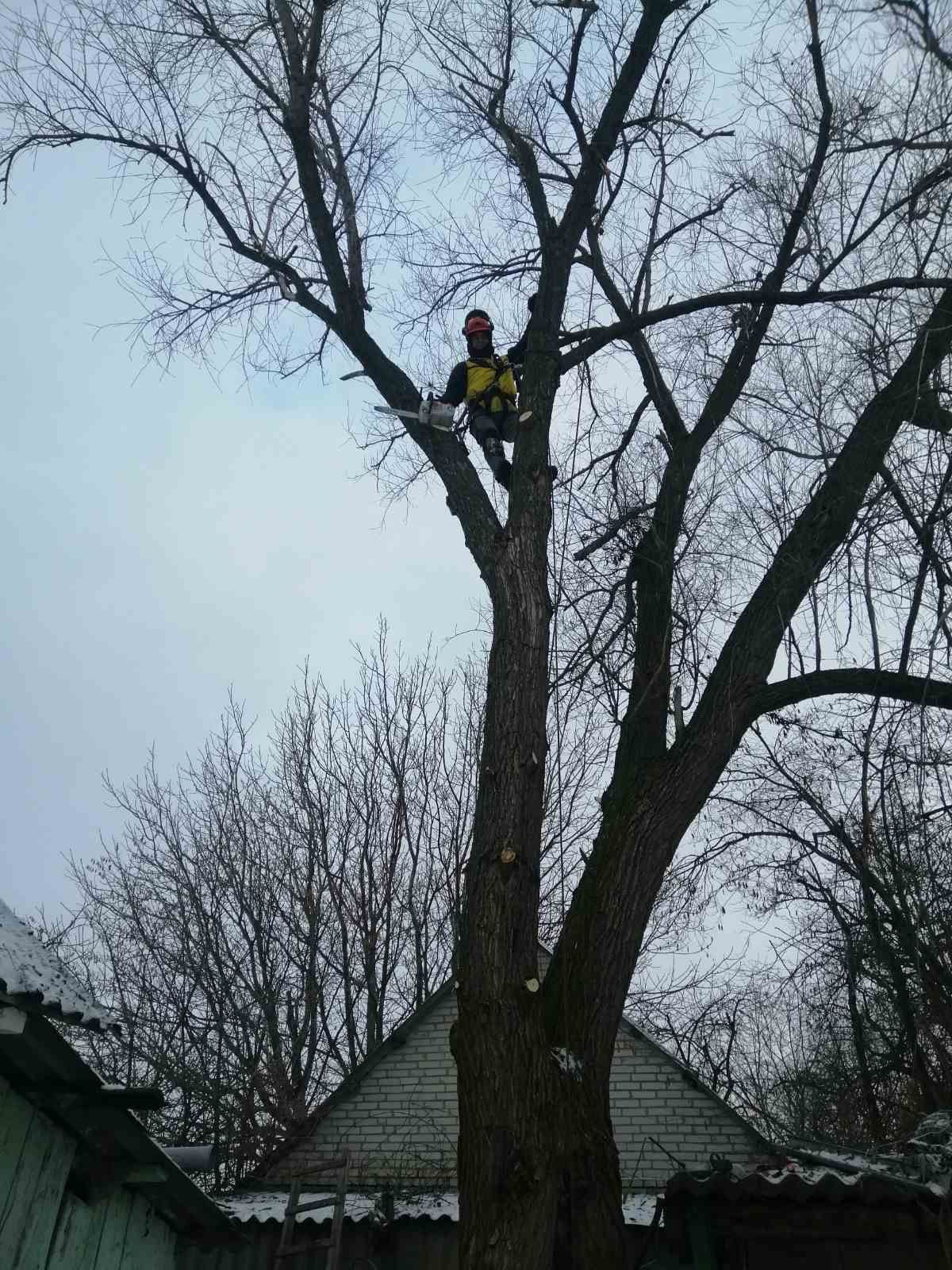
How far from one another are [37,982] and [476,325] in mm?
5379

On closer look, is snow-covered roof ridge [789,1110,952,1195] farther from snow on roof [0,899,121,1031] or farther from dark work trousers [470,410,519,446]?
dark work trousers [470,410,519,446]

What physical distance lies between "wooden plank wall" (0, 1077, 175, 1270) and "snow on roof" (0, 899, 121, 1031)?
79cm

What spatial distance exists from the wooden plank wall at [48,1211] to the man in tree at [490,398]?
4.05 metres

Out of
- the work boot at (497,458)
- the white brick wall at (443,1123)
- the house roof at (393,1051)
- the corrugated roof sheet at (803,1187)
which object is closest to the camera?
the corrugated roof sheet at (803,1187)

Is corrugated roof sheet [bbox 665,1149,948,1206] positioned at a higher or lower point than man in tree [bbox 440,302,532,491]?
lower

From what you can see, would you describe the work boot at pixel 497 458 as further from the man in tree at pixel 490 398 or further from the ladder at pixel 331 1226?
the ladder at pixel 331 1226

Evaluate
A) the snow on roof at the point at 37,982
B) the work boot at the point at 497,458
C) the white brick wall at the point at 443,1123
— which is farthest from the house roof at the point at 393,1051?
the snow on roof at the point at 37,982

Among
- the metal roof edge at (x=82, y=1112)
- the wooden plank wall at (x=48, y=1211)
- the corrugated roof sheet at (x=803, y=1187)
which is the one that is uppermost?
the corrugated roof sheet at (x=803, y=1187)

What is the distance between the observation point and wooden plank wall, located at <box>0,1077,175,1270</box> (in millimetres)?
3723

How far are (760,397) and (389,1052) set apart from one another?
643 centimetres

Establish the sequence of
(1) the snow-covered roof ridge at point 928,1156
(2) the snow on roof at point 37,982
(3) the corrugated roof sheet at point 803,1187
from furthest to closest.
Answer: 1. (3) the corrugated roof sheet at point 803,1187
2. (1) the snow-covered roof ridge at point 928,1156
3. (2) the snow on roof at point 37,982

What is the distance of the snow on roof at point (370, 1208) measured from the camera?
7.14 metres

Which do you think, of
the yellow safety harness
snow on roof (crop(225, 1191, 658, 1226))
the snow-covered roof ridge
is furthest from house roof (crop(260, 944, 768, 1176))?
the yellow safety harness

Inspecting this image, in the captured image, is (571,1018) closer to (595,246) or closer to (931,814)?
(931,814)
